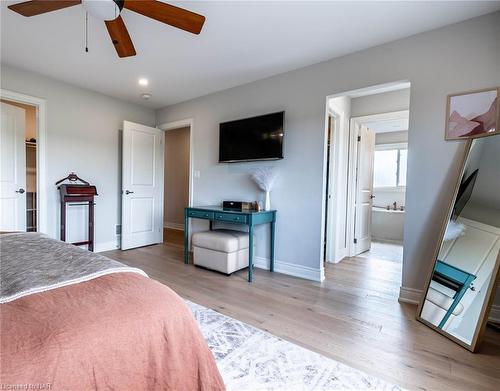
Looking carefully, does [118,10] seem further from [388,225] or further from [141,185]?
[388,225]

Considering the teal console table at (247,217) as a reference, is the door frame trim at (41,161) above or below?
above

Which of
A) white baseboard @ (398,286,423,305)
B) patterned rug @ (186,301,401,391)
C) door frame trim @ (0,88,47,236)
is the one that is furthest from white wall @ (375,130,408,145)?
door frame trim @ (0,88,47,236)

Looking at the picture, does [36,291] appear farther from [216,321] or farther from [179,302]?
[216,321]

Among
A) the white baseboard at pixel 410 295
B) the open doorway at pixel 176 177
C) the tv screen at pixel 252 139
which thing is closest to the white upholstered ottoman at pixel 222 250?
the tv screen at pixel 252 139

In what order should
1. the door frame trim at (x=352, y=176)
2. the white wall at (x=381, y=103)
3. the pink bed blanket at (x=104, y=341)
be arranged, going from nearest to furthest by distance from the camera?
the pink bed blanket at (x=104, y=341) < the white wall at (x=381, y=103) < the door frame trim at (x=352, y=176)

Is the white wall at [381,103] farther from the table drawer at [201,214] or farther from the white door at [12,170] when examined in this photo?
the white door at [12,170]

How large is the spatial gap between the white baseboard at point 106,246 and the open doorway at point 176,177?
1611 millimetres

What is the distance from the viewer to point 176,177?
605 cm

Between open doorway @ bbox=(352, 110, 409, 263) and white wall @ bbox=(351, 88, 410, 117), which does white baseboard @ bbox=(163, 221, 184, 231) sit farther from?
white wall @ bbox=(351, 88, 410, 117)

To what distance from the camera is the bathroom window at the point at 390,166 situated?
5598 millimetres

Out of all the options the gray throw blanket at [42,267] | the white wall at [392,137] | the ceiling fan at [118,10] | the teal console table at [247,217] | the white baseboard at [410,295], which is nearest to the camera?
the gray throw blanket at [42,267]

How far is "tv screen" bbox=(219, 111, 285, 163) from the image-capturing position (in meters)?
3.07

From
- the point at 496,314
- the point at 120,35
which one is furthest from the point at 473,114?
the point at 120,35

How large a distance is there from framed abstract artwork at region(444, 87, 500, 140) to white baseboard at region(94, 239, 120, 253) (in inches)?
175
